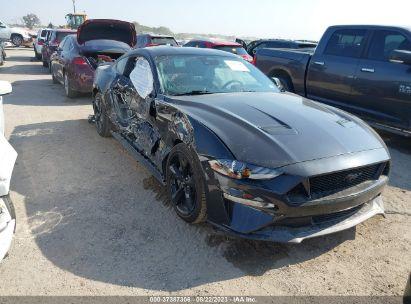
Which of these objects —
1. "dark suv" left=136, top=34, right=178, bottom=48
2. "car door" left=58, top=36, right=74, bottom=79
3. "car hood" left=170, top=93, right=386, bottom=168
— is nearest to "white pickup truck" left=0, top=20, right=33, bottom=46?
"dark suv" left=136, top=34, right=178, bottom=48

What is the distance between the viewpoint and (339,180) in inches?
114

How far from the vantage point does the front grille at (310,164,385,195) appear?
2787mm

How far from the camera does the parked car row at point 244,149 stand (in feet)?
8.94

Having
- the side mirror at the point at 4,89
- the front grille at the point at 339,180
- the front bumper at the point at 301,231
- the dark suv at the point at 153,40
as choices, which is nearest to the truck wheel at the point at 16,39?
the dark suv at the point at 153,40

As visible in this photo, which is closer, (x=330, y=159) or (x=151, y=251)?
(x=330, y=159)

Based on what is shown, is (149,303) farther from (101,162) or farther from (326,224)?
(101,162)

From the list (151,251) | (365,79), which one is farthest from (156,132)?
(365,79)

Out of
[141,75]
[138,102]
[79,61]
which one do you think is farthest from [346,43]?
[79,61]

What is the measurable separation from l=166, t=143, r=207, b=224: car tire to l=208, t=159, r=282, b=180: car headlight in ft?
0.87

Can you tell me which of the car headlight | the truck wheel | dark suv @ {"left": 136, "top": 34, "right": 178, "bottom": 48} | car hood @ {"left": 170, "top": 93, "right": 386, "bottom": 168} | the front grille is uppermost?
car hood @ {"left": 170, "top": 93, "right": 386, "bottom": 168}

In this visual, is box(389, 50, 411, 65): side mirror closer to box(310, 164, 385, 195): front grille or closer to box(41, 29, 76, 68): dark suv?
box(310, 164, 385, 195): front grille

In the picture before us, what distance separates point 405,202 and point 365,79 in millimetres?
2636

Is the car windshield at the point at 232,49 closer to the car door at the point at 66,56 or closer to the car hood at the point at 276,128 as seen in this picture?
the car door at the point at 66,56

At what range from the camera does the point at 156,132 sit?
381 cm
